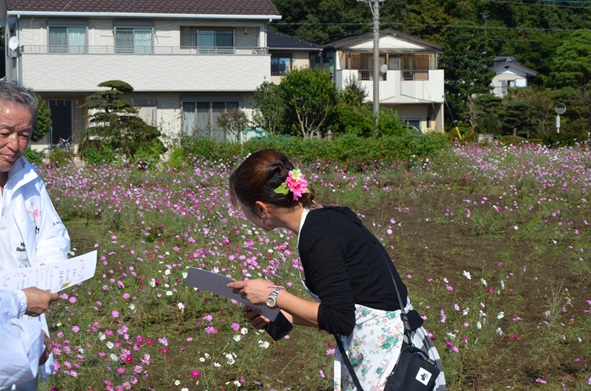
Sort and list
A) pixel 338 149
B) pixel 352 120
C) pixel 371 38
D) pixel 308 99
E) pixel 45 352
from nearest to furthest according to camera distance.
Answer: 1. pixel 45 352
2. pixel 338 149
3. pixel 308 99
4. pixel 352 120
5. pixel 371 38

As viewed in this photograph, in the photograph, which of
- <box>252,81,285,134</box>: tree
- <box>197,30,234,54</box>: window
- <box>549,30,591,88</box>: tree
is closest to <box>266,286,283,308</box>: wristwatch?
<box>252,81,285,134</box>: tree

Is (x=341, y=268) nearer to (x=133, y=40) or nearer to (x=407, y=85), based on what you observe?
(x=133, y=40)

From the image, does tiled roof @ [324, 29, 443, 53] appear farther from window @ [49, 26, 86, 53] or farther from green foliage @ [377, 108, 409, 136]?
green foliage @ [377, 108, 409, 136]

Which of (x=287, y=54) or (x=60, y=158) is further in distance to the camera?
(x=287, y=54)

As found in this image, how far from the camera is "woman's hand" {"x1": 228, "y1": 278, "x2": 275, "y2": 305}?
8.84ft

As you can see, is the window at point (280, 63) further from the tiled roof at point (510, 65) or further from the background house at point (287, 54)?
the tiled roof at point (510, 65)

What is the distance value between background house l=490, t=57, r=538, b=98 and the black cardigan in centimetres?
4799

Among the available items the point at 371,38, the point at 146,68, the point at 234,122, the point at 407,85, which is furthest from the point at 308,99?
the point at 407,85

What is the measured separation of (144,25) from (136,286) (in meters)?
22.3

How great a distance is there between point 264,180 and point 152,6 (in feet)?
83.7

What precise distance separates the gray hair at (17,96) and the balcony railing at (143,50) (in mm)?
24491

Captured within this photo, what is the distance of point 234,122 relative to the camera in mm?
25891

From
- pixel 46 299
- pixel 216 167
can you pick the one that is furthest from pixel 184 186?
pixel 46 299

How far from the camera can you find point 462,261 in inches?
310
